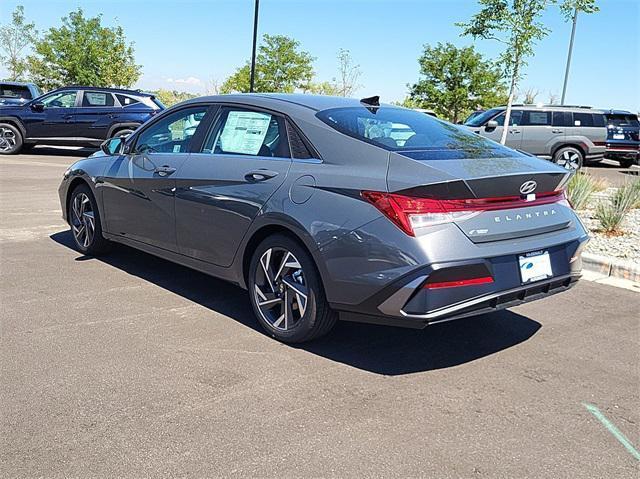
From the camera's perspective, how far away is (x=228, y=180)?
4.25 m

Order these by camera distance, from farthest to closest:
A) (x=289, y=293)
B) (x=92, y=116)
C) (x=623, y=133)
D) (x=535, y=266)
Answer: (x=623, y=133) → (x=92, y=116) → (x=289, y=293) → (x=535, y=266)

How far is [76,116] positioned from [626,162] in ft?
55.7

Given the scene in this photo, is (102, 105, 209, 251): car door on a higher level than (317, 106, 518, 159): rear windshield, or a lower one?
lower

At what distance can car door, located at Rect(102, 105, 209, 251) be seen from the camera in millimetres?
4797

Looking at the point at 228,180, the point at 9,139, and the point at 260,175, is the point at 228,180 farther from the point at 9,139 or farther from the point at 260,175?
the point at 9,139

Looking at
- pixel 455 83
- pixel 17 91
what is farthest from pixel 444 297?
pixel 455 83

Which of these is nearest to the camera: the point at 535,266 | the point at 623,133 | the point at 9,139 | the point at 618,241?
the point at 535,266

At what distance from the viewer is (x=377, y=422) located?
2998 mm

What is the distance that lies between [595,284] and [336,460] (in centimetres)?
404

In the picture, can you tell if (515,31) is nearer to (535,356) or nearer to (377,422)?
(535,356)

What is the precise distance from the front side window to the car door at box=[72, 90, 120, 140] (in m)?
0.22

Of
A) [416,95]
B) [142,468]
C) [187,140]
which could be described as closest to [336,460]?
[142,468]

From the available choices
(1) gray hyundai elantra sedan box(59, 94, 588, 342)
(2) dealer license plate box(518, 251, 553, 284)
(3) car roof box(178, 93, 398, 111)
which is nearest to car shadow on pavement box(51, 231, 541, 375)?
(1) gray hyundai elantra sedan box(59, 94, 588, 342)

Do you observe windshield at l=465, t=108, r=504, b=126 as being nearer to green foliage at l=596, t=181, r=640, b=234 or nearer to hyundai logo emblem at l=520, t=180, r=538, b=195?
green foliage at l=596, t=181, r=640, b=234
